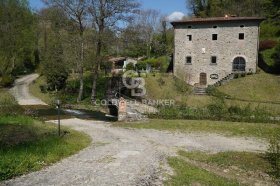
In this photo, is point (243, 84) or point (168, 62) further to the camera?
point (168, 62)

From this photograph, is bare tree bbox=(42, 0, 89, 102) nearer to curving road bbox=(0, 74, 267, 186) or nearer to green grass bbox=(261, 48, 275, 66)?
curving road bbox=(0, 74, 267, 186)

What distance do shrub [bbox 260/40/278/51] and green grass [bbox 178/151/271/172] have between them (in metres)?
32.0

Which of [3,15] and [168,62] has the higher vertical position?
[3,15]

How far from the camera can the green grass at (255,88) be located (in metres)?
37.4

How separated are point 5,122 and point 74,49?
17.0m

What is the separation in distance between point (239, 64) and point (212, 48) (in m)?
3.83

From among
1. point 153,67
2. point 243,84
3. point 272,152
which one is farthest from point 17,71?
point 272,152

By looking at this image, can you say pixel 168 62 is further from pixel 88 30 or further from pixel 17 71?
pixel 17 71

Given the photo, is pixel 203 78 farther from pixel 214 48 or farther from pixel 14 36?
pixel 14 36

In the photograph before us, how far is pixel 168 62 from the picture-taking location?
1972 inches

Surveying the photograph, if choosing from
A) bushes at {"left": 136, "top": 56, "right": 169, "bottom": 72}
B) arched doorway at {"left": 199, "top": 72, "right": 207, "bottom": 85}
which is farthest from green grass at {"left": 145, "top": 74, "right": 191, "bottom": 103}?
bushes at {"left": 136, "top": 56, "right": 169, "bottom": 72}

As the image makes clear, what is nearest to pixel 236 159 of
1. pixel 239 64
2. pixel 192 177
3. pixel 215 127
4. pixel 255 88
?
pixel 192 177

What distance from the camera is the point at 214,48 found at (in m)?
44.3

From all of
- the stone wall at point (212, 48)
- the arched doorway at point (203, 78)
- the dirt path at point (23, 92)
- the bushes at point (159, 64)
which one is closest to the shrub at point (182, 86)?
the stone wall at point (212, 48)
